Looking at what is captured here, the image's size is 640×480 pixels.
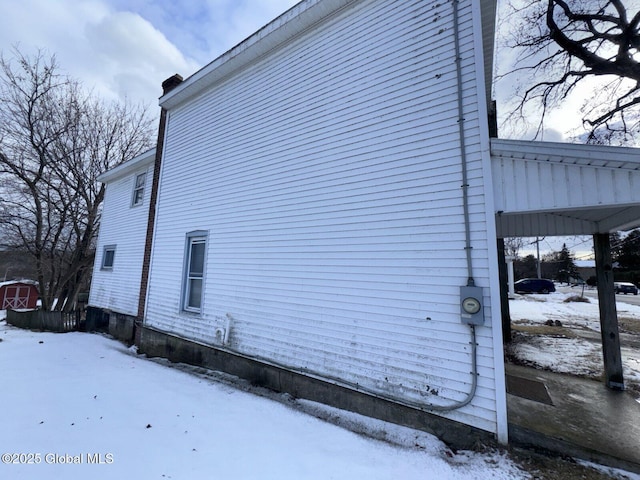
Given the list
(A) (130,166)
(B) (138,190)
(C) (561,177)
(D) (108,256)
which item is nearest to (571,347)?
(C) (561,177)

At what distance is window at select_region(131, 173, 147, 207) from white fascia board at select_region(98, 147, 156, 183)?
387 mm

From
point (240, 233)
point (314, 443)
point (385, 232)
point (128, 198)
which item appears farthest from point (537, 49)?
point (128, 198)

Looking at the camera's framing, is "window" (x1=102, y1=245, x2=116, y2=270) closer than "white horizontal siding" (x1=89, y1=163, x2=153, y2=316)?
No

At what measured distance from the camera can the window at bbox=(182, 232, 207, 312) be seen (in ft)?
21.9

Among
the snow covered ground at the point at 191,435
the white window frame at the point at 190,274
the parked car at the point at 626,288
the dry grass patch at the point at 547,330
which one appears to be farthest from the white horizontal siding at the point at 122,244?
the parked car at the point at 626,288

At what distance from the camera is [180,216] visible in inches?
287

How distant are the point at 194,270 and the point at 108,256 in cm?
680

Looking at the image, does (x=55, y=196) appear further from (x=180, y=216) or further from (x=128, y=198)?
(x=180, y=216)

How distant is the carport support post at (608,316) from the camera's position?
15.4 ft

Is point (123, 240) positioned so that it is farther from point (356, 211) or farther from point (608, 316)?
point (608, 316)

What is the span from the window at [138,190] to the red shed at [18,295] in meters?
22.8

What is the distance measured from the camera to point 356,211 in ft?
14.0

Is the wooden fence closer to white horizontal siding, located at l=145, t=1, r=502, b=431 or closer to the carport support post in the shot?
white horizontal siding, located at l=145, t=1, r=502, b=431

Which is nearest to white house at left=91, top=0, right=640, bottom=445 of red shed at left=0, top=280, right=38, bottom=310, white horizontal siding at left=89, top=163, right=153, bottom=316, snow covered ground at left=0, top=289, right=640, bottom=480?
snow covered ground at left=0, top=289, right=640, bottom=480
